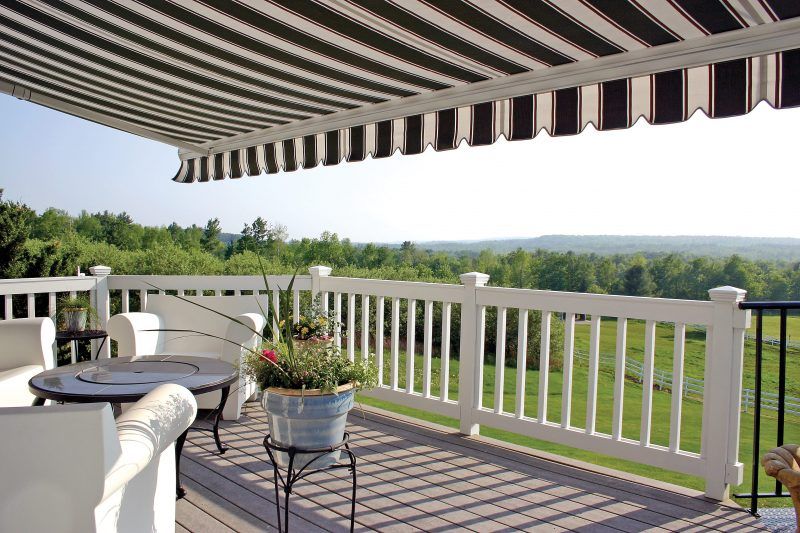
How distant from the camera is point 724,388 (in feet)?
10.6

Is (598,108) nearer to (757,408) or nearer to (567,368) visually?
(567,368)

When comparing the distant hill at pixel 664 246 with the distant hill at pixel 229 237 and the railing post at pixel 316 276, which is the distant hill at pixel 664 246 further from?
the railing post at pixel 316 276

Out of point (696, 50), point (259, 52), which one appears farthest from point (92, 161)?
point (696, 50)

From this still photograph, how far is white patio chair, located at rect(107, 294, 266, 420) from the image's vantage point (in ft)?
13.8

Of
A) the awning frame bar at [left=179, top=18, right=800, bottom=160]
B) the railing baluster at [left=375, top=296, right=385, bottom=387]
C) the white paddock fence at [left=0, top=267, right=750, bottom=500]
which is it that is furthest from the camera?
the railing baluster at [left=375, top=296, right=385, bottom=387]

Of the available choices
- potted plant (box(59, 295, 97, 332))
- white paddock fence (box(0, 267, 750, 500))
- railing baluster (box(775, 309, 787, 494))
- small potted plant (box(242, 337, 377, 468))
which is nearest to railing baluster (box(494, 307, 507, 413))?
white paddock fence (box(0, 267, 750, 500))

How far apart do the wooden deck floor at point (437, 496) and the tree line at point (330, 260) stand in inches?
354

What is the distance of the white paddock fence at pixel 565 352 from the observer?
3.23 meters

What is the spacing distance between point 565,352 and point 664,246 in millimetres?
16063

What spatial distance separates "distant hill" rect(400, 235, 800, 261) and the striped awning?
11.1m

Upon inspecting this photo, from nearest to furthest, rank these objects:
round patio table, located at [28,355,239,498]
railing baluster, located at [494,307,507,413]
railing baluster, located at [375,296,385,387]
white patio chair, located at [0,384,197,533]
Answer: white patio chair, located at [0,384,197,533]
round patio table, located at [28,355,239,498]
railing baluster, located at [494,307,507,413]
railing baluster, located at [375,296,385,387]

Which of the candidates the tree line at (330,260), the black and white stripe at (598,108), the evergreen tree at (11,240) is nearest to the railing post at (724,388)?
the black and white stripe at (598,108)

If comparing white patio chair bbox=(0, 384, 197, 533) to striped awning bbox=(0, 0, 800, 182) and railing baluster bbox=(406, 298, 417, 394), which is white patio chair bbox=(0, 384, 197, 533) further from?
railing baluster bbox=(406, 298, 417, 394)

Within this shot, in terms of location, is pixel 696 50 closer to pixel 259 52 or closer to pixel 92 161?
pixel 259 52
